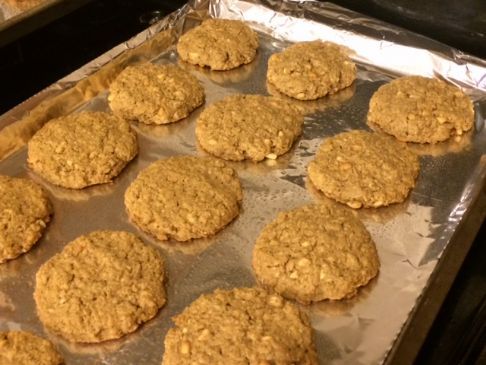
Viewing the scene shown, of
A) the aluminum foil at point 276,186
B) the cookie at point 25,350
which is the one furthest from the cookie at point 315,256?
the cookie at point 25,350

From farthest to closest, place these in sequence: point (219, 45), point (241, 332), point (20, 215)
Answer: point (219, 45) < point (20, 215) < point (241, 332)

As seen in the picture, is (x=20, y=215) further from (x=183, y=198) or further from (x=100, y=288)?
(x=183, y=198)

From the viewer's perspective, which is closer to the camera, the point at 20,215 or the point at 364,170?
the point at 20,215

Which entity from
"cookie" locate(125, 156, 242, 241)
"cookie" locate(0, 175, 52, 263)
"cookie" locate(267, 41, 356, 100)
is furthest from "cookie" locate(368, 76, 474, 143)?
"cookie" locate(0, 175, 52, 263)

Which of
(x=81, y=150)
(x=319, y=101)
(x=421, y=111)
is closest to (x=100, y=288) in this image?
(x=81, y=150)

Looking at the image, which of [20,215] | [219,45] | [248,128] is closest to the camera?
[20,215]

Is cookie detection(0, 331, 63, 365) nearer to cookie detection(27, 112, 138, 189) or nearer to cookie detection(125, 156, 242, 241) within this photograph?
cookie detection(125, 156, 242, 241)
